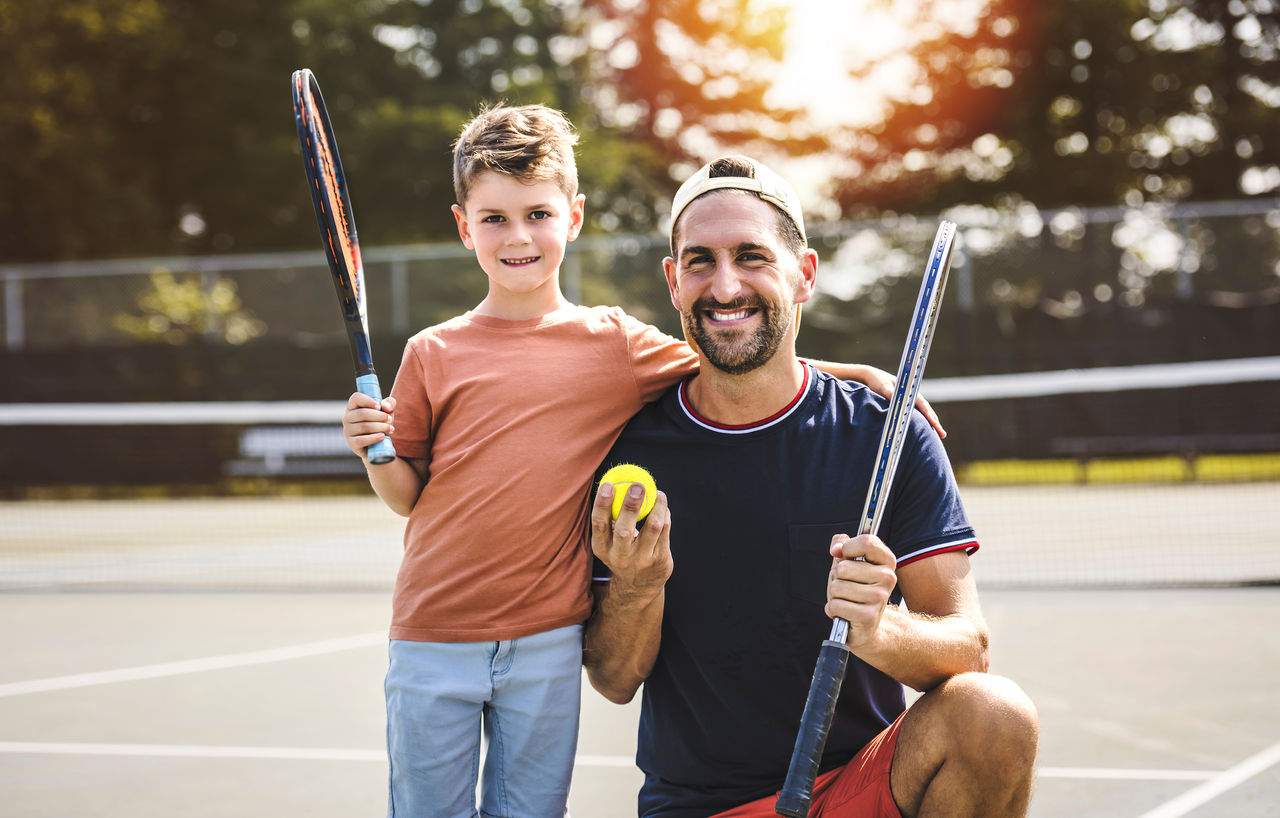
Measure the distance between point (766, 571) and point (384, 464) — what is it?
2.53 ft

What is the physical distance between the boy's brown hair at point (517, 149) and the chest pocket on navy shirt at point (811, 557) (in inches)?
36.7

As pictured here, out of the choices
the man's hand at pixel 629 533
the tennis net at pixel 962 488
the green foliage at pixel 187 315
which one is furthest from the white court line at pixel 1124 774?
the green foliage at pixel 187 315

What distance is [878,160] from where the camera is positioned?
25734 mm

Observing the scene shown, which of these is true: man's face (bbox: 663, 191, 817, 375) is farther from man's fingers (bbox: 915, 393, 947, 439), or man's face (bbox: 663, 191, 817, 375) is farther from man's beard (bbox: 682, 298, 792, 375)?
man's fingers (bbox: 915, 393, 947, 439)

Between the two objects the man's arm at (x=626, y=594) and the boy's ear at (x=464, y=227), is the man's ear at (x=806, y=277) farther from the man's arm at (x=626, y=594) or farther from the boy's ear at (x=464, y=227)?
the boy's ear at (x=464, y=227)

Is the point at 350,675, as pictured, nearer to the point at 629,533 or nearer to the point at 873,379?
the point at 873,379

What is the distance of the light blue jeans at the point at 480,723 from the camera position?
2.58 meters

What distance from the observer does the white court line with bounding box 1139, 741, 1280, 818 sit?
3469 mm

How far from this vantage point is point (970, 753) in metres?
2.21

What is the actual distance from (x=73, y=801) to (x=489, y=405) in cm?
201

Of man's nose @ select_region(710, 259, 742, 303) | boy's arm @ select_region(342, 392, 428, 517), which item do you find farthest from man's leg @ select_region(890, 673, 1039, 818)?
boy's arm @ select_region(342, 392, 428, 517)

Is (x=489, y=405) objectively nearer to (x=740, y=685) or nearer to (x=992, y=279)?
(x=740, y=685)

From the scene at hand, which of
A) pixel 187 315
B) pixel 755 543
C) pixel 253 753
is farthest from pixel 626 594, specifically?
pixel 187 315

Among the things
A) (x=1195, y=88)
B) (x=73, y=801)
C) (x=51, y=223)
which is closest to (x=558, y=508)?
(x=73, y=801)
